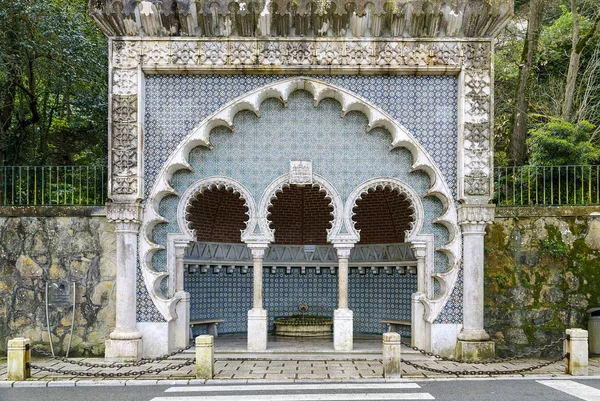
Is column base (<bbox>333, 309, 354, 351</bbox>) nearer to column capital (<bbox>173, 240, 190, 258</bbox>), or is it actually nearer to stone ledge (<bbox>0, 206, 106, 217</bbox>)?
column capital (<bbox>173, 240, 190, 258</bbox>)

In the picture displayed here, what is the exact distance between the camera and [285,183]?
Answer: 11.3m

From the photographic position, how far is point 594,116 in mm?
18953

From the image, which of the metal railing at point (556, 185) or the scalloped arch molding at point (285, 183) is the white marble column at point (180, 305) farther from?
the metal railing at point (556, 185)

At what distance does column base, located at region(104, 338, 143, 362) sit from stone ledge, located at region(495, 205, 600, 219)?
6889 millimetres

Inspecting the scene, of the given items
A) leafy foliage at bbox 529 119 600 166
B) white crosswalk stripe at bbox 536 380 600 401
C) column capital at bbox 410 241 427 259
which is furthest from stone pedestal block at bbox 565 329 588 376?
leafy foliage at bbox 529 119 600 166

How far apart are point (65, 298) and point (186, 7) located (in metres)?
5.60

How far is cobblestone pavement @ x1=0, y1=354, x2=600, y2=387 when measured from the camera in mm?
9172

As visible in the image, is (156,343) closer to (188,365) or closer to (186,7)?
(188,365)

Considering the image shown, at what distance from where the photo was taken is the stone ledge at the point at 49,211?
446 inches

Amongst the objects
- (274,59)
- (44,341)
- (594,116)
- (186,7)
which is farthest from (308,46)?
→ (594,116)

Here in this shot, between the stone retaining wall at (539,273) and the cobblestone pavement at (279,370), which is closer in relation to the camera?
the cobblestone pavement at (279,370)

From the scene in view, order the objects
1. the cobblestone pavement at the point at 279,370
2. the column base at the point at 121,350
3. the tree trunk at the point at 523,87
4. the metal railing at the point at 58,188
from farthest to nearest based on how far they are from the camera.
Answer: the tree trunk at the point at 523,87 < the metal railing at the point at 58,188 < the column base at the point at 121,350 < the cobblestone pavement at the point at 279,370

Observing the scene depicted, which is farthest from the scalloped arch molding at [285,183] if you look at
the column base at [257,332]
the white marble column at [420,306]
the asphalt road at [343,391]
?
the asphalt road at [343,391]

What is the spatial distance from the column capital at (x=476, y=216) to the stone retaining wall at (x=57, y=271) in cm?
630
